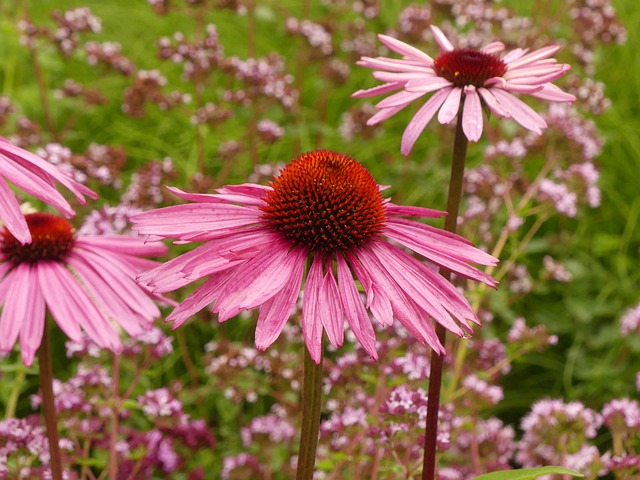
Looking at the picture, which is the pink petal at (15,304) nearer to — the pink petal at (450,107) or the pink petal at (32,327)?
the pink petal at (32,327)

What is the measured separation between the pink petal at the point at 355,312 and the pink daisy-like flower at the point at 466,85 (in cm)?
28

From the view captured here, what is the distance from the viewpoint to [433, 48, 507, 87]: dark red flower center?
148 cm

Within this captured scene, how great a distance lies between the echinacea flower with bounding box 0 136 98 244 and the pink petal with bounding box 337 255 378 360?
425 mm

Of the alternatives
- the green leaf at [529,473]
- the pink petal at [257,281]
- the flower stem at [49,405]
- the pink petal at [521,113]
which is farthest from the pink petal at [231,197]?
the green leaf at [529,473]

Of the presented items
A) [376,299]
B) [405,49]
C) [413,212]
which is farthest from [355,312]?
[405,49]

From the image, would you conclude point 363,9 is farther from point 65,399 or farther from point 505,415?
point 65,399

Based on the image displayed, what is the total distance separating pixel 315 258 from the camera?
1.25 metres

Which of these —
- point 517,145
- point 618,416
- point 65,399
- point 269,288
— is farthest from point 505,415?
point 269,288

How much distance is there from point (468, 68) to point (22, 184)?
31.2 inches

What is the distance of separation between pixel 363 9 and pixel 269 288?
3.30m

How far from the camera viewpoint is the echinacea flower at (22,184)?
1199 millimetres

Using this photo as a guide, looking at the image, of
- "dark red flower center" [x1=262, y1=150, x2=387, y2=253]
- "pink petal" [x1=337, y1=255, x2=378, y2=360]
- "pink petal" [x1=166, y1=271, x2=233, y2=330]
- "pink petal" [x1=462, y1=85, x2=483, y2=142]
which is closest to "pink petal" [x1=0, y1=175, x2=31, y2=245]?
"pink petal" [x1=166, y1=271, x2=233, y2=330]

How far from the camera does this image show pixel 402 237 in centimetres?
130

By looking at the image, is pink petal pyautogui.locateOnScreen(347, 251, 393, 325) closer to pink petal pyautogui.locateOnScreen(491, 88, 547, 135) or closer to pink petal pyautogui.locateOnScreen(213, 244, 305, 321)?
pink petal pyautogui.locateOnScreen(213, 244, 305, 321)
